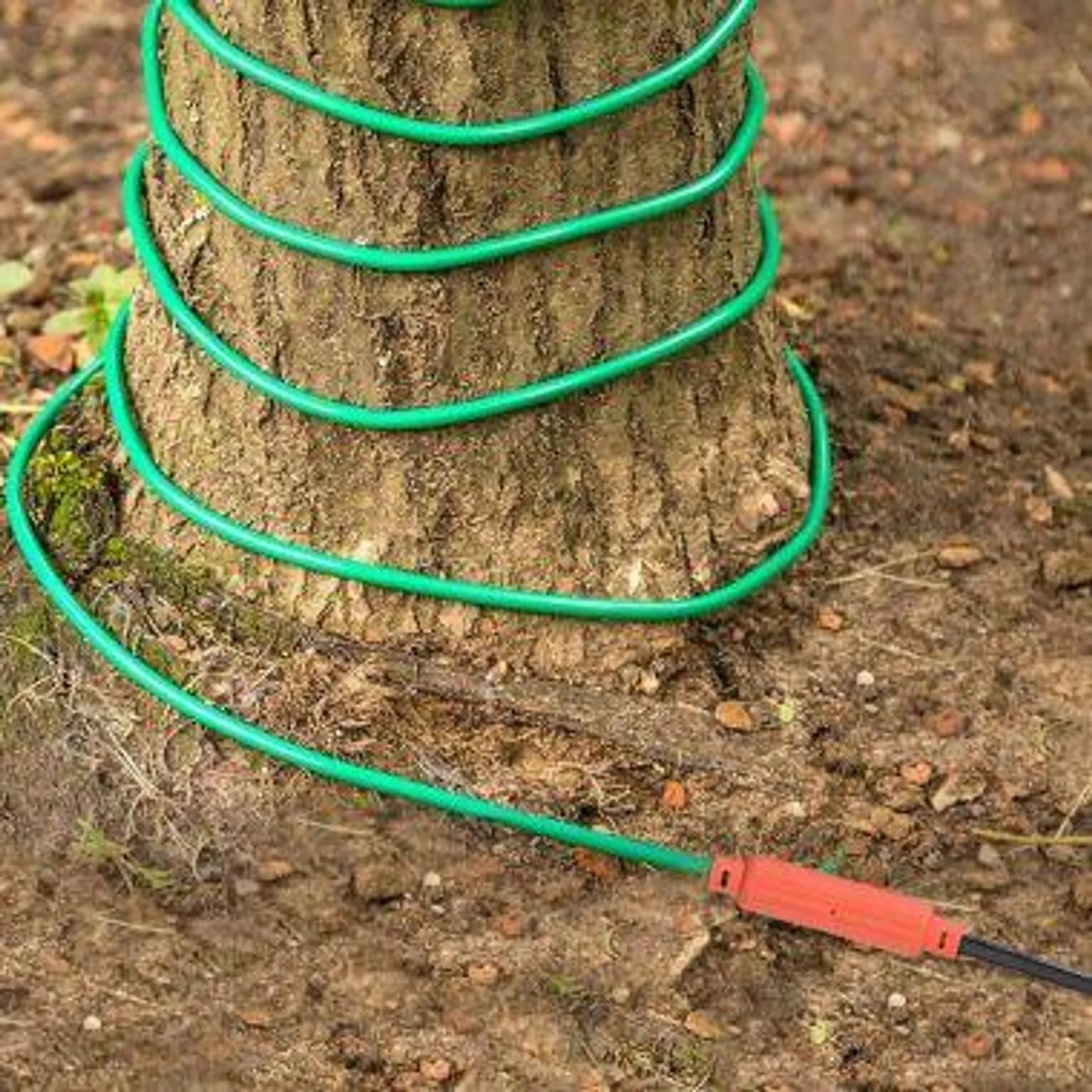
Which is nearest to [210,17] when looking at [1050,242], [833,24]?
[1050,242]

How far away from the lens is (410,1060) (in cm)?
226

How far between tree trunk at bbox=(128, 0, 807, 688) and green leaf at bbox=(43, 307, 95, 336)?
1.37ft

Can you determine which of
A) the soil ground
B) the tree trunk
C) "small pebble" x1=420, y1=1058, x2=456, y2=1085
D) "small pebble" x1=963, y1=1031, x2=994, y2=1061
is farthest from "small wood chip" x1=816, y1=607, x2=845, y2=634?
"small pebble" x1=420, y1=1058, x2=456, y2=1085

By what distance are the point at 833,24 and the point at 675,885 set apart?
7.21ft

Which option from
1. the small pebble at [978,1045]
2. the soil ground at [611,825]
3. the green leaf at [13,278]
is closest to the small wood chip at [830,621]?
the soil ground at [611,825]

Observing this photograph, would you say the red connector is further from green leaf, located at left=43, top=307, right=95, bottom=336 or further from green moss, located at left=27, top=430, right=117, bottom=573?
green leaf, located at left=43, top=307, right=95, bottom=336

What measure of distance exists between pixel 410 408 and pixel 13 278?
1056mm

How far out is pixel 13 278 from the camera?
10.8 feet

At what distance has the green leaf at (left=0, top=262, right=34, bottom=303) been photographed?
325 cm

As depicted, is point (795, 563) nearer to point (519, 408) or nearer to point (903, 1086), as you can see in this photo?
point (519, 408)

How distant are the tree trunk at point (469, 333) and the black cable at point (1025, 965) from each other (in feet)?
1.66

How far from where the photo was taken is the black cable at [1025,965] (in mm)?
2250

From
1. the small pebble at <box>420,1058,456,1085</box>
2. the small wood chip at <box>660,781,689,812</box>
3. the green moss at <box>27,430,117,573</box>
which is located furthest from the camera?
the green moss at <box>27,430,117,573</box>

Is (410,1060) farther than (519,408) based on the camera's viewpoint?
No
